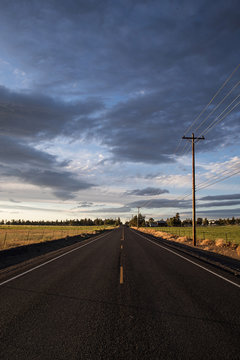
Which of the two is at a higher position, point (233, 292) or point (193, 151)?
point (193, 151)

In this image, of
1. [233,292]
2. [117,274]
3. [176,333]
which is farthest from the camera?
[117,274]

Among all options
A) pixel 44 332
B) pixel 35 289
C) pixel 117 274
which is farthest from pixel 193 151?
pixel 44 332

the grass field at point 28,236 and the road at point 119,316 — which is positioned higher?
the road at point 119,316

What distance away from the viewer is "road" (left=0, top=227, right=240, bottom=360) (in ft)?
13.0

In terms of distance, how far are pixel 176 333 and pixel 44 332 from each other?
7.66ft

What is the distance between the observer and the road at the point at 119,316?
3.96 meters

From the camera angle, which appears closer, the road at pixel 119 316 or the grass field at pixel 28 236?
the road at pixel 119 316

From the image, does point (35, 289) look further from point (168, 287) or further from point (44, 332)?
point (168, 287)

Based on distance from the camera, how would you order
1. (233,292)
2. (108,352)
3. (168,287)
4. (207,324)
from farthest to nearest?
1. (168,287)
2. (233,292)
3. (207,324)
4. (108,352)

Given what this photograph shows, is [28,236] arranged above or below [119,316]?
below

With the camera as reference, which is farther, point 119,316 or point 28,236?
point 28,236

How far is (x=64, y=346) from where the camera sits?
4.05m

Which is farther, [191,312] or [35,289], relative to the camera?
[35,289]

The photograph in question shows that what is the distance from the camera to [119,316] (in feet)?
17.6
